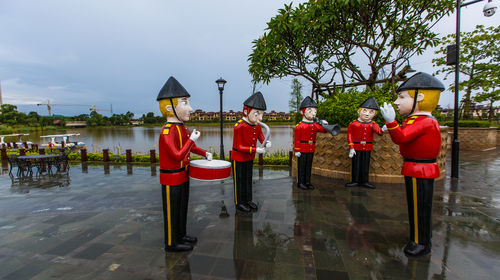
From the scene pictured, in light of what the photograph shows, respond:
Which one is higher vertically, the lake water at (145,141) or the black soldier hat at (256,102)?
the black soldier hat at (256,102)

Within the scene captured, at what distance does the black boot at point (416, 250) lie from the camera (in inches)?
111

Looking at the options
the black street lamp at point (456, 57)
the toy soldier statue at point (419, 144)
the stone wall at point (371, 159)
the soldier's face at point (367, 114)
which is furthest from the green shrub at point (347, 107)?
the toy soldier statue at point (419, 144)

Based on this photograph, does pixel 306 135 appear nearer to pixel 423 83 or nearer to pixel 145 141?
pixel 423 83

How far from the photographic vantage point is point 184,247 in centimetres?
301

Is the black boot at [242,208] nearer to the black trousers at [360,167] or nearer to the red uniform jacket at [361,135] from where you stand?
the red uniform jacket at [361,135]

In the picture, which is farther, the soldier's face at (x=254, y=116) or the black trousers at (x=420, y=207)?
the soldier's face at (x=254, y=116)

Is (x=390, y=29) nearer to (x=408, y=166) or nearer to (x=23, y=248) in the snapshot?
(x=408, y=166)

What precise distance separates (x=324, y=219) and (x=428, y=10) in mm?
9129

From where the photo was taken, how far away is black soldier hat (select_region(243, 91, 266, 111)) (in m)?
→ 3.93

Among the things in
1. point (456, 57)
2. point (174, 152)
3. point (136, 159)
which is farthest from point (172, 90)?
point (136, 159)

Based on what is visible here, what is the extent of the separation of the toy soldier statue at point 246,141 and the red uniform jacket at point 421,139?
197 cm

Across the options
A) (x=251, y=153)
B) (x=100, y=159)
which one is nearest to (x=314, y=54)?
(x=251, y=153)

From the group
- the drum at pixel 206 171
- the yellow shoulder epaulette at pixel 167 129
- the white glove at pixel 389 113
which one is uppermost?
the white glove at pixel 389 113

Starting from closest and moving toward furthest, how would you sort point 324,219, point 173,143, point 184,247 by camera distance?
1. point 173,143
2. point 184,247
3. point 324,219
